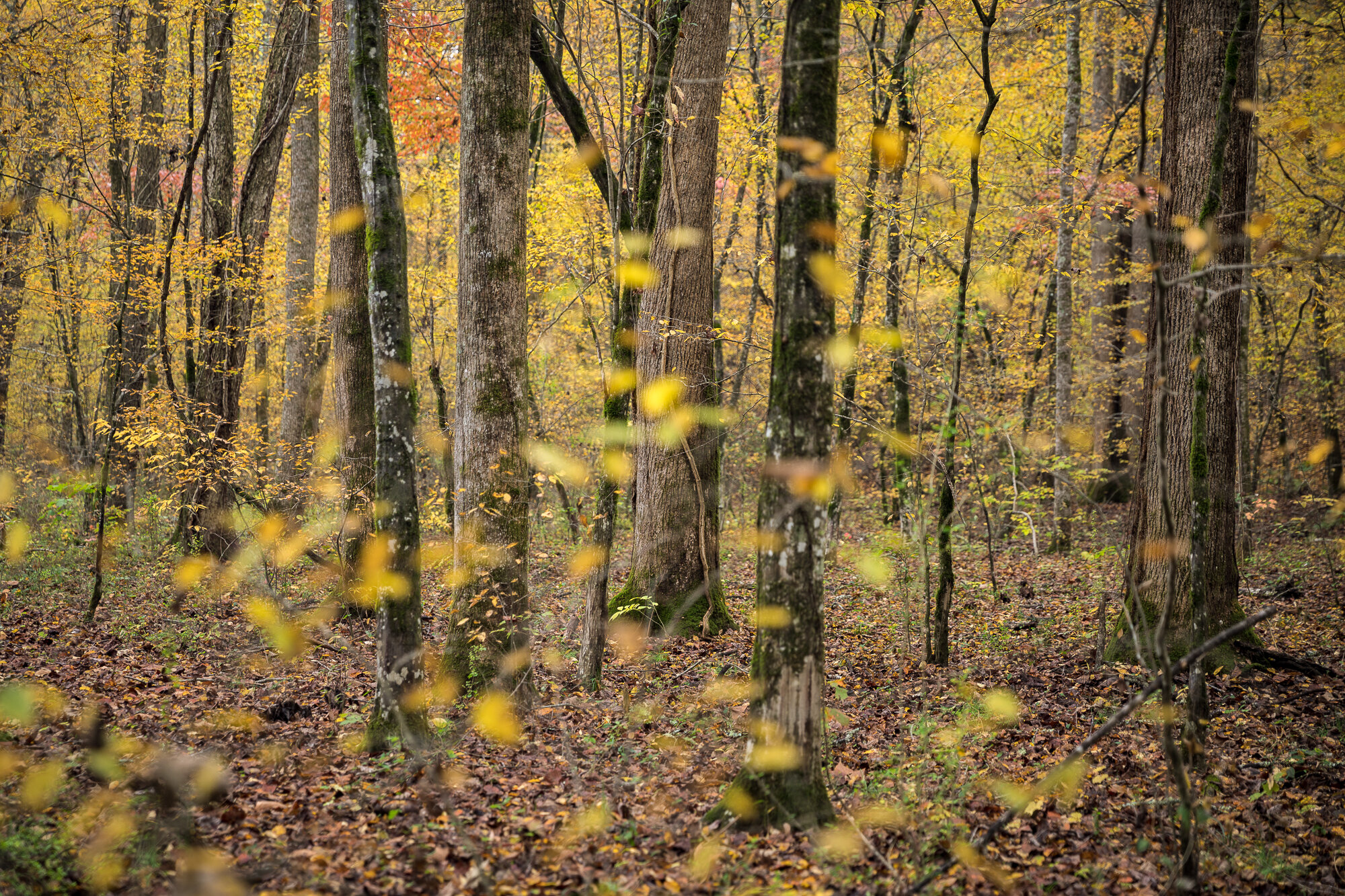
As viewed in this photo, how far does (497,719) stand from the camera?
19.1 ft

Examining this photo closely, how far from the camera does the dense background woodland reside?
3.90 meters

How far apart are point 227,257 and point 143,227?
3.91 m

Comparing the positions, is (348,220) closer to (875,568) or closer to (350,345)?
(350,345)

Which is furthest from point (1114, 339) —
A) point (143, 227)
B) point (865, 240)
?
point (143, 227)

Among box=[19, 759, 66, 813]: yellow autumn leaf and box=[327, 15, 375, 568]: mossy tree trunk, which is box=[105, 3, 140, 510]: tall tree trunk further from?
box=[19, 759, 66, 813]: yellow autumn leaf

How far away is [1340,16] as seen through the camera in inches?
242

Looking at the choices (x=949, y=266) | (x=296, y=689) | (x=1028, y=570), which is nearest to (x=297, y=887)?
(x=296, y=689)

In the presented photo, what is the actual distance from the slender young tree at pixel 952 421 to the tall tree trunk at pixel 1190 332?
138 centimetres

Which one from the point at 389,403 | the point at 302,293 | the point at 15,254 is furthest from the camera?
the point at 302,293

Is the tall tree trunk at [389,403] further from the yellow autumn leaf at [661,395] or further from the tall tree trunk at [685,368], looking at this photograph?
the tall tree trunk at [685,368]

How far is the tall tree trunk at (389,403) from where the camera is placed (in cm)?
489

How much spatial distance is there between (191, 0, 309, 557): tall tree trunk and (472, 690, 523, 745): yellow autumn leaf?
5444 mm

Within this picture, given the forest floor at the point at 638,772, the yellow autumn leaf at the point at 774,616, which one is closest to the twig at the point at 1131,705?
the forest floor at the point at 638,772

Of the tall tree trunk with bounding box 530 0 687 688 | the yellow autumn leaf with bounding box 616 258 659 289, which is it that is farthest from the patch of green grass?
the yellow autumn leaf with bounding box 616 258 659 289
